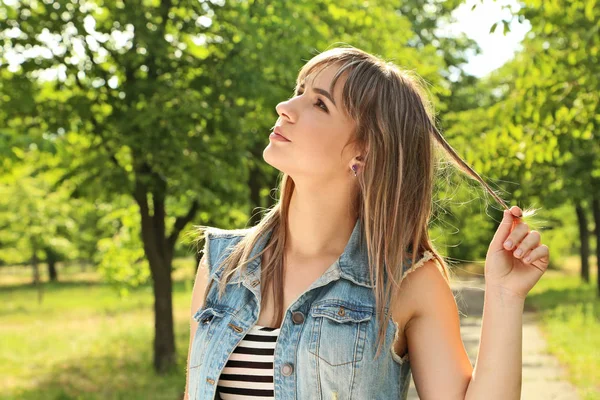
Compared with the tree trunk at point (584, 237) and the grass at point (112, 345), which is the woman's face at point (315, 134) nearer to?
the grass at point (112, 345)

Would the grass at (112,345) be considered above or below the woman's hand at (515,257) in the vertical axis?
below

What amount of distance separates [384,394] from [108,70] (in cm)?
940

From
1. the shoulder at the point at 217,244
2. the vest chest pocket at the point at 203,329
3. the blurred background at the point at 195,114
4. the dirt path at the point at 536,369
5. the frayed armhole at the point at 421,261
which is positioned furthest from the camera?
the dirt path at the point at 536,369

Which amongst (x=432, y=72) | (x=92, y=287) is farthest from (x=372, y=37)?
(x=92, y=287)

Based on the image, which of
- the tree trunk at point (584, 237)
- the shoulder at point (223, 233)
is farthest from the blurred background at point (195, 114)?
the tree trunk at point (584, 237)

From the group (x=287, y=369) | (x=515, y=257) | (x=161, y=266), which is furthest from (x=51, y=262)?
(x=515, y=257)

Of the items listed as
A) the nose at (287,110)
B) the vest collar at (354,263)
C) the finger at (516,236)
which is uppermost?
the nose at (287,110)

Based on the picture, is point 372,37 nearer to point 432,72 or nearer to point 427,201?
point 432,72

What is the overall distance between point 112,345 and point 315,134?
15.8 m

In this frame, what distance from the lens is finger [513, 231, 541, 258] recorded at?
2379mm

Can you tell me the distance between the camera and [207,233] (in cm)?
289

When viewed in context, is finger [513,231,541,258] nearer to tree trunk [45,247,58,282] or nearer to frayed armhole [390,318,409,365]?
frayed armhole [390,318,409,365]

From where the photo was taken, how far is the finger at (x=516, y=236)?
2.40 metres

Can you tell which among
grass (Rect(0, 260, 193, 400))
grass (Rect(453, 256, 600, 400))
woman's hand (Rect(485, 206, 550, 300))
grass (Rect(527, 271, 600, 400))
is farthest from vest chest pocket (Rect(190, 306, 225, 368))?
grass (Rect(0, 260, 193, 400))
